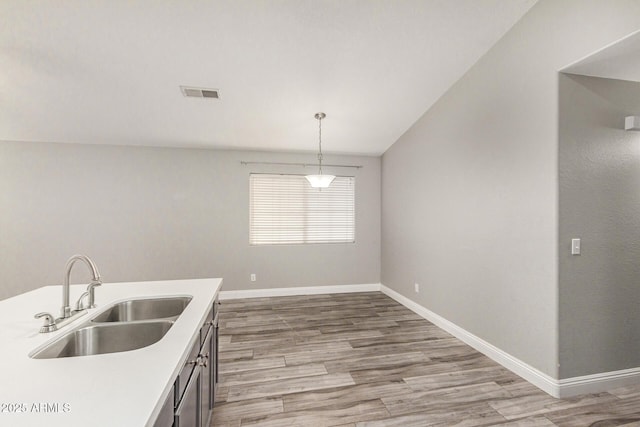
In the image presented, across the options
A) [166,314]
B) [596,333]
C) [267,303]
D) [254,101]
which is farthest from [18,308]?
[596,333]

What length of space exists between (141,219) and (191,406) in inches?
157

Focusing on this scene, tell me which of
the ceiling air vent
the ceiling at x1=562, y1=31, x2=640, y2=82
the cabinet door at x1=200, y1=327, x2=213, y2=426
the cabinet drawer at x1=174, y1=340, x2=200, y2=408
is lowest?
the cabinet door at x1=200, y1=327, x2=213, y2=426

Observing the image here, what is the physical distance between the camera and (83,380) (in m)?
0.91

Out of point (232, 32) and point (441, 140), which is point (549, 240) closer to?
point (441, 140)

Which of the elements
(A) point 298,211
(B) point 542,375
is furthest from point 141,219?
(B) point 542,375

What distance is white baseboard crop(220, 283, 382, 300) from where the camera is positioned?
4.80 m

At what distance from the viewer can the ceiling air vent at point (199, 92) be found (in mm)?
3219

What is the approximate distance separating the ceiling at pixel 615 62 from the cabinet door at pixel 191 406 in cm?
323

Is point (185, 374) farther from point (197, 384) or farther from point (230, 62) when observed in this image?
point (230, 62)

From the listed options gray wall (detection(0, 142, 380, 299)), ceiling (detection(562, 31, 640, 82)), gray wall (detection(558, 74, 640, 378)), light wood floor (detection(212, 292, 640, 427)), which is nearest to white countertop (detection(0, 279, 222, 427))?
light wood floor (detection(212, 292, 640, 427))

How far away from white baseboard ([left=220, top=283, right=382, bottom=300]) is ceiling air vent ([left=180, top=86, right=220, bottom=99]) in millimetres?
3051

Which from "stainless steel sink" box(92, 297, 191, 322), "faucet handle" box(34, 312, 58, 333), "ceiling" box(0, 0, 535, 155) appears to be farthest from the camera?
"ceiling" box(0, 0, 535, 155)

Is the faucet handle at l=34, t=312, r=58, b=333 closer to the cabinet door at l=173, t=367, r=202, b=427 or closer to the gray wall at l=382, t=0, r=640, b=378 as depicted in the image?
the cabinet door at l=173, t=367, r=202, b=427

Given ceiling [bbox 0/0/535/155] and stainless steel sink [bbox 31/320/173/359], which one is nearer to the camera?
stainless steel sink [bbox 31/320/173/359]
